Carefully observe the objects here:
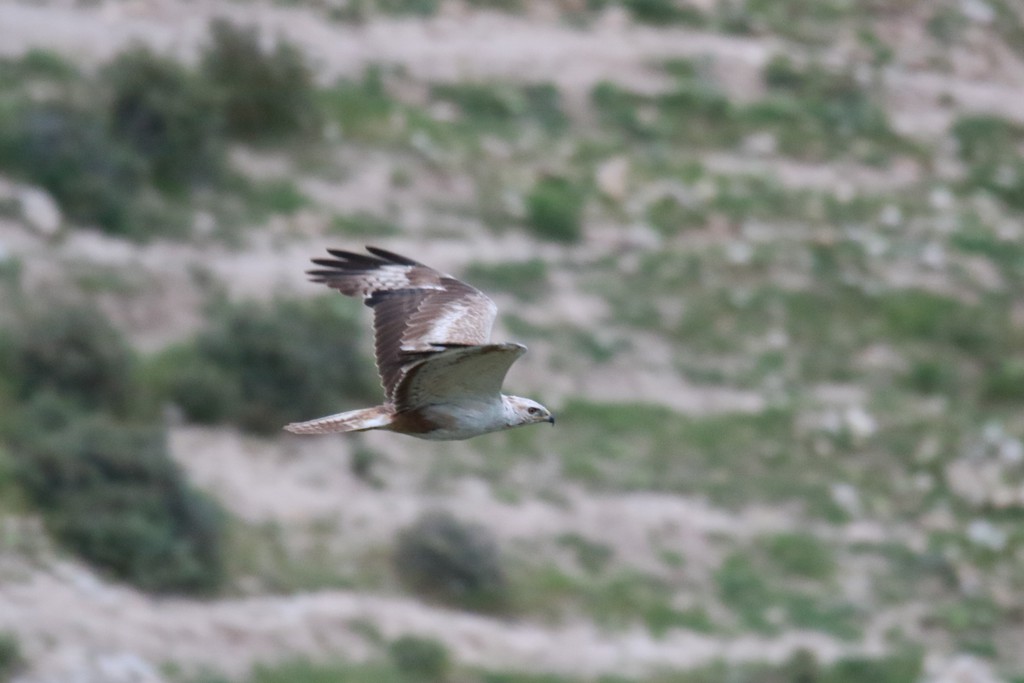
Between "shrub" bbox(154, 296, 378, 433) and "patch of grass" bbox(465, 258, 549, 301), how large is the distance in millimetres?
2532

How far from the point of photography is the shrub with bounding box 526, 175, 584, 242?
25484 millimetres

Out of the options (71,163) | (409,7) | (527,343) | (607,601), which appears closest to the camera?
(607,601)

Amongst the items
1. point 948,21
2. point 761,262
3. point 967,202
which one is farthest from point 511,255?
point 948,21

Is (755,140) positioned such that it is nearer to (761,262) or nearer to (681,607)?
(761,262)

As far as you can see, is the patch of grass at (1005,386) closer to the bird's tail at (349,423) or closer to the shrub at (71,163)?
the shrub at (71,163)

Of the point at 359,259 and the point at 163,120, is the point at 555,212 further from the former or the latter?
the point at 359,259

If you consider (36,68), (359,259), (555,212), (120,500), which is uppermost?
(36,68)

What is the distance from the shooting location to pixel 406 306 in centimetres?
947

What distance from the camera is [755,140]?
29.3 meters

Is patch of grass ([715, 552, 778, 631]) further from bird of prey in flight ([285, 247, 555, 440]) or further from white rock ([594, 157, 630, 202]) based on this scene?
bird of prey in flight ([285, 247, 555, 440])

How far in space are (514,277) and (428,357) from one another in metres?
15.9

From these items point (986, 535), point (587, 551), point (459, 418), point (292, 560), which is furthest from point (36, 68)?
point (459, 418)

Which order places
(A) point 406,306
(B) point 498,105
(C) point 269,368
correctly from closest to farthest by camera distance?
(A) point 406,306
(C) point 269,368
(B) point 498,105

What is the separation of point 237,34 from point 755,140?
8509 mm
